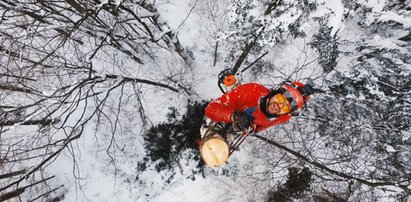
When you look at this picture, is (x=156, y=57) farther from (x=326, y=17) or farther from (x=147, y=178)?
(x=326, y=17)

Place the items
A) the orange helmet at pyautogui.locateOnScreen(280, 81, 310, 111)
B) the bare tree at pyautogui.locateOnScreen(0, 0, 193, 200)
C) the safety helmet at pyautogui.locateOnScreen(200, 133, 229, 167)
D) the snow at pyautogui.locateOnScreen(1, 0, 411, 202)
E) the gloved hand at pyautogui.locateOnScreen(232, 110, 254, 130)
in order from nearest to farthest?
the safety helmet at pyautogui.locateOnScreen(200, 133, 229, 167) → the orange helmet at pyautogui.locateOnScreen(280, 81, 310, 111) → the gloved hand at pyautogui.locateOnScreen(232, 110, 254, 130) → the bare tree at pyautogui.locateOnScreen(0, 0, 193, 200) → the snow at pyautogui.locateOnScreen(1, 0, 411, 202)

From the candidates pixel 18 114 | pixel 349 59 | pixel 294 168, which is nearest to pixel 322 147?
pixel 294 168

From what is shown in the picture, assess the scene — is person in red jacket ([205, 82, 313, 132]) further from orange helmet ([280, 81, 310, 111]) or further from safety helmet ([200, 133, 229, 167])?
safety helmet ([200, 133, 229, 167])

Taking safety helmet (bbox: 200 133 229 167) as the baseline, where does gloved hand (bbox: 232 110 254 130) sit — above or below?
above

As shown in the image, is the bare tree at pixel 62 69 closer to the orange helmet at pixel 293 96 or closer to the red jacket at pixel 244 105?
the red jacket at pixel 244 105

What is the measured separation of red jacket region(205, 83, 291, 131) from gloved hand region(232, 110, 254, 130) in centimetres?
35

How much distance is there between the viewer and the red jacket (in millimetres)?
4453

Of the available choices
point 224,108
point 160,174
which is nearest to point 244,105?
point 224,108

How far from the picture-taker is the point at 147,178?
26.6 ft

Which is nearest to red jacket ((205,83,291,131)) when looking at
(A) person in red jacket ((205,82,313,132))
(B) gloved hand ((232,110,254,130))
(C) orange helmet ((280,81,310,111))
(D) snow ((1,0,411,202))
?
(A) person in red jacket ((205,82,313,132))

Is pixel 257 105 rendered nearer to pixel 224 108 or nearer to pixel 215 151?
pixel 224 108

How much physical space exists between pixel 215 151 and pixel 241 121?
1.75 ft

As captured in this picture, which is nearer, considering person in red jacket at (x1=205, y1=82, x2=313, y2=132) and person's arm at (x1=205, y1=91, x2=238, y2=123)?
person in red jacket at (x1=205, y1=82, x2=313, y2=132)

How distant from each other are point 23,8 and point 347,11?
5.91 meters
